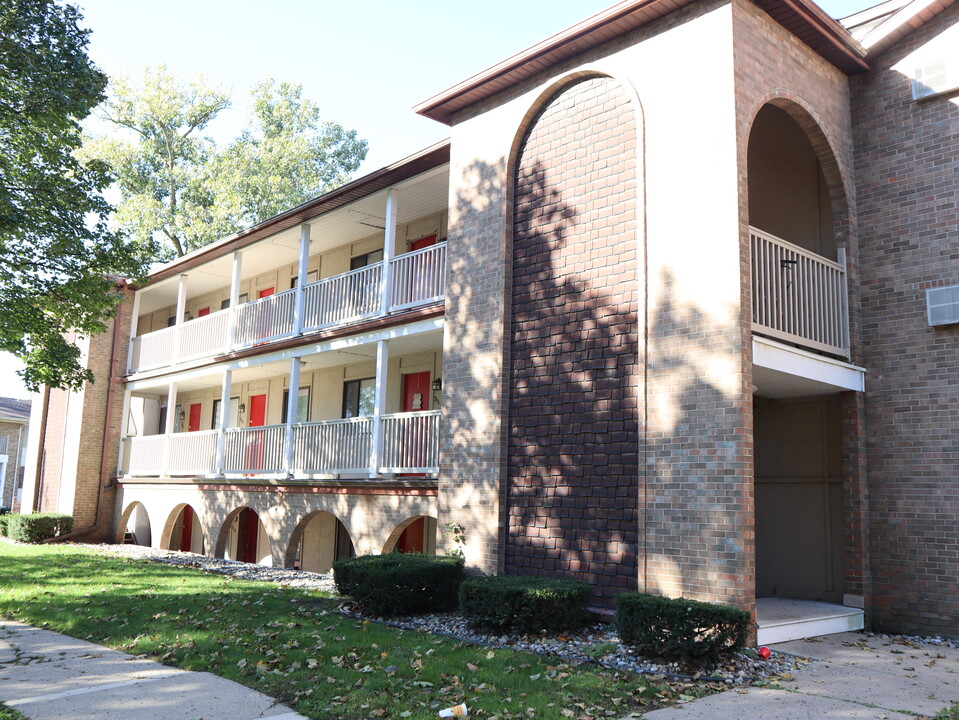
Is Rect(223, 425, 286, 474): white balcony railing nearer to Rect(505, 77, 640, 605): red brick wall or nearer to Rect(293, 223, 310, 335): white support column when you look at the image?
Rect(293, 223, 310, 335): white support column

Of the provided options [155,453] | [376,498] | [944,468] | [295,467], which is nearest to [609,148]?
[944,468]

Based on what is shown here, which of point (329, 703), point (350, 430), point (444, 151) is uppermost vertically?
point (444, 151)

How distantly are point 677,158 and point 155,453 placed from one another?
16.6 metres

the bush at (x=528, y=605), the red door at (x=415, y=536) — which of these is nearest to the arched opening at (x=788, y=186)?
the bush at (x=528, y=605)

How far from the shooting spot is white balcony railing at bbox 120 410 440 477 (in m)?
13.9

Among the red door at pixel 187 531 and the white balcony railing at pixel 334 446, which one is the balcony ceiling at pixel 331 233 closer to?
the white balcony railing at pixel 334 446

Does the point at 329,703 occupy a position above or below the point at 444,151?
below

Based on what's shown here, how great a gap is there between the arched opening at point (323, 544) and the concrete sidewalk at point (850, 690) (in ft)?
39.9

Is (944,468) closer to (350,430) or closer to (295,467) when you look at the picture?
(350,430)

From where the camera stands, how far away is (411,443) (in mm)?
13984

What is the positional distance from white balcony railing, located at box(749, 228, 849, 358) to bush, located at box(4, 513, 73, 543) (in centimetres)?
1933

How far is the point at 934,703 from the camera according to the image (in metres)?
6.50

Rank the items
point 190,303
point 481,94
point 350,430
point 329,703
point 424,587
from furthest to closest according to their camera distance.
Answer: point 190,303
point 350,430
point 481,94
point 424,587
point 329,703

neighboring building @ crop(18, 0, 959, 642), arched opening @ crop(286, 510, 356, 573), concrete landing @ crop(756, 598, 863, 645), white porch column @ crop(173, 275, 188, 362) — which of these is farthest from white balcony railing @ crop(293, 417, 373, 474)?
concrete landing @ crop(756, 598, 863, 645)
